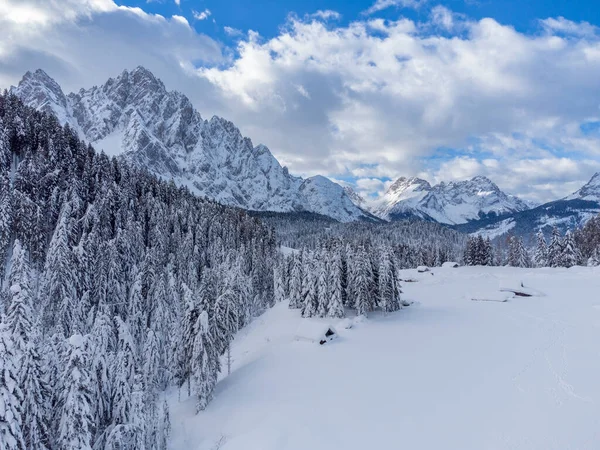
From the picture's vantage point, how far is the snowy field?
2053 cm

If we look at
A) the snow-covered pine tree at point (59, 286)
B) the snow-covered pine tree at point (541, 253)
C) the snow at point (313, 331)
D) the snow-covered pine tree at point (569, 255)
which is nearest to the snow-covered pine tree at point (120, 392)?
the snow-covered pine tree at point (59, 286)

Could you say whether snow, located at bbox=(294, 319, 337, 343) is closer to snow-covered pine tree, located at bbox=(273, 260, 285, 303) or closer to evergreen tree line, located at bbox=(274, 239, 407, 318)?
evergreen tree line, located at bbox=(274, 239, 407, 318)

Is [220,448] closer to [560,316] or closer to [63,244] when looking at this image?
[63,244]

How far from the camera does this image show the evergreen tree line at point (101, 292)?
47.4ft

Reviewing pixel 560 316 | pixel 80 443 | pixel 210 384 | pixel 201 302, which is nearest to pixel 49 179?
pixel 201 302

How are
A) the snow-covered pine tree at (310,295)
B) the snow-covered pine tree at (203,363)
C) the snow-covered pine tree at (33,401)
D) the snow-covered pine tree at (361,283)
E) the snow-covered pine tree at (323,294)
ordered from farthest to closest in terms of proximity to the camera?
the snow-covered pine tree at (310,295), the snow-covered pine tree at (323,294), the snow-covered pine tree at (361,283), the snow-covered pine tree at (203,363), the snow-covered pine tree at (33,401)

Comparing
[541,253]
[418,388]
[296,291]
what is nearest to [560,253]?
[541,253]

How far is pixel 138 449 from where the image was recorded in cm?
1812

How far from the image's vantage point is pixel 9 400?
1222cm

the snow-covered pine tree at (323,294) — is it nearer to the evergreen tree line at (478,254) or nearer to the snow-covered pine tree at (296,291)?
the snow-covered pine tree at (296,291)

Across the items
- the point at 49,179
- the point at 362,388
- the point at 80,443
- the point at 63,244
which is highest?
the point at 49,179

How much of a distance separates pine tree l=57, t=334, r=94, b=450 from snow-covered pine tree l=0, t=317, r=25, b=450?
1.70 m

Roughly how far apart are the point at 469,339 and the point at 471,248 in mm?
70098

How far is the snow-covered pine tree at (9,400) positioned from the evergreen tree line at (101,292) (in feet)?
0.13
